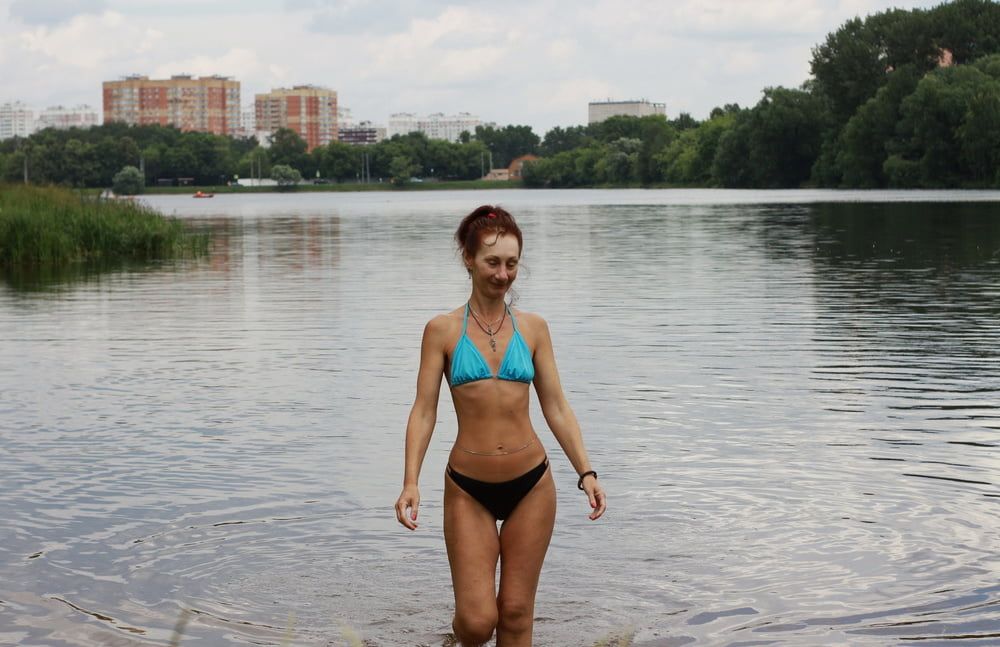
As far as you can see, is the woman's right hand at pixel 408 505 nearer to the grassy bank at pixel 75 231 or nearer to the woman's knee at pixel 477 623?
the woman's knee at pixel 477 623

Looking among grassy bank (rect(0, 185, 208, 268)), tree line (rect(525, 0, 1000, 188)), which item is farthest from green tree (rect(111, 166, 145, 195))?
grassy bank (rect(0, 185, 208, 268))

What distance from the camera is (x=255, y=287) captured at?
28.2 metres

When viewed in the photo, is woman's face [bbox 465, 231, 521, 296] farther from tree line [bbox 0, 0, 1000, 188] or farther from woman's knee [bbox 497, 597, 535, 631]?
tree line [bbox 0, 0, 1000, 188]

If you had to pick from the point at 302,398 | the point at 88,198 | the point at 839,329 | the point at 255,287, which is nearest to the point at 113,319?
the point at 255,287

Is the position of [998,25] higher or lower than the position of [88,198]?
higher

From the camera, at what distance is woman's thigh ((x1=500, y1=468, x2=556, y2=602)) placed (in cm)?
605

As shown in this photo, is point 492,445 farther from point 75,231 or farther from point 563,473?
point 75,231

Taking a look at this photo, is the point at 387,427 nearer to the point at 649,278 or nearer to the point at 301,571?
the point at 301,571

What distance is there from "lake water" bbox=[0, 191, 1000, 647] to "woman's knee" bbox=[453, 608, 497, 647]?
1.13 meters

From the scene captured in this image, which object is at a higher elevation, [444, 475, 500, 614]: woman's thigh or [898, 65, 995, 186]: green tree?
[898, 65, 995, 186]: green tree

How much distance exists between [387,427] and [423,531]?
3430 millimetres

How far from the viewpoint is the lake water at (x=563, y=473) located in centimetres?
752

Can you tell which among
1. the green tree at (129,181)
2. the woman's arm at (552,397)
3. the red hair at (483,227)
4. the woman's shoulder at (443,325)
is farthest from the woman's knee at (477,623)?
the green tree at (129,181)

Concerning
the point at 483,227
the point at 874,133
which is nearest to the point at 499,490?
the point at 483,227
